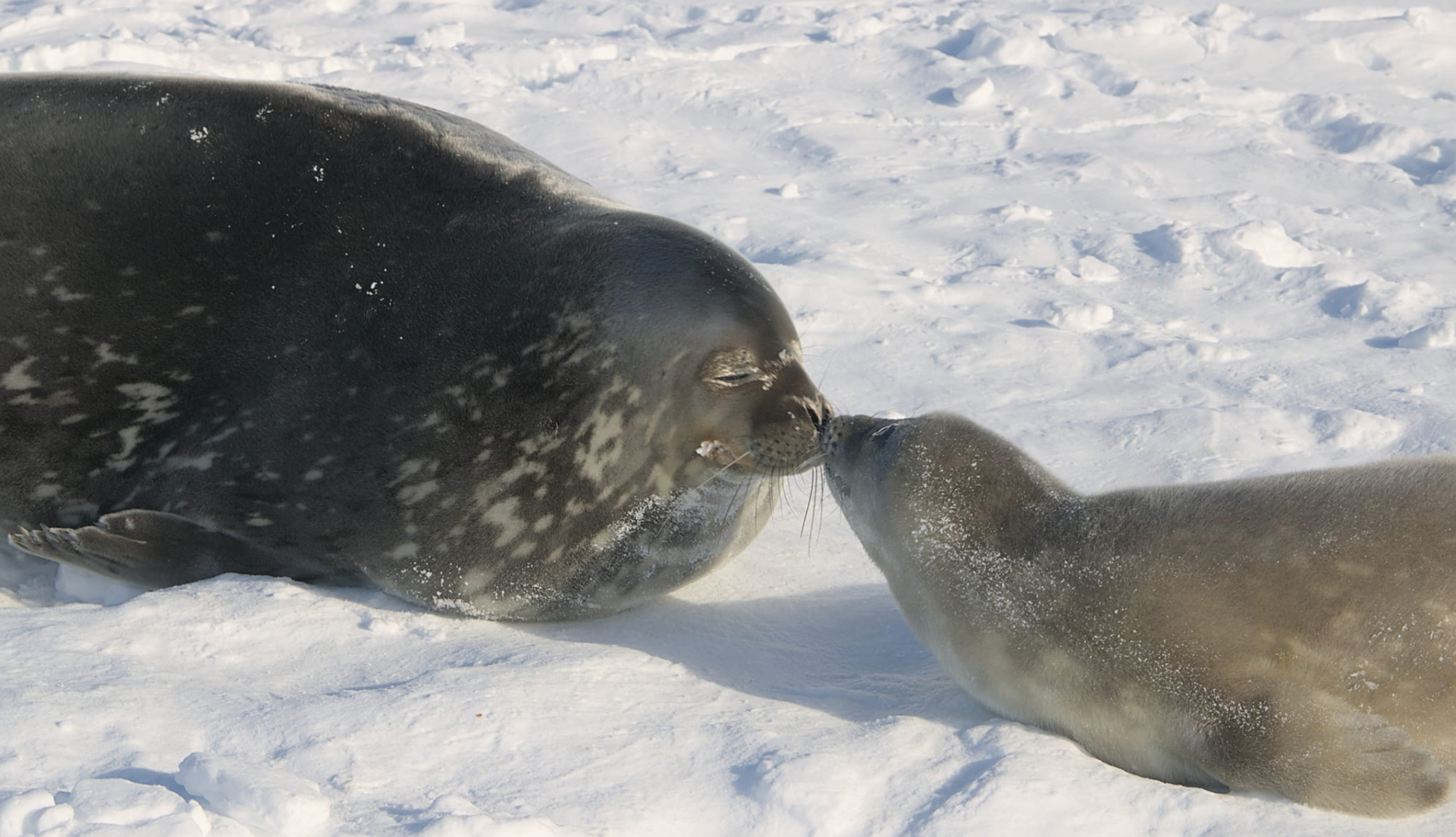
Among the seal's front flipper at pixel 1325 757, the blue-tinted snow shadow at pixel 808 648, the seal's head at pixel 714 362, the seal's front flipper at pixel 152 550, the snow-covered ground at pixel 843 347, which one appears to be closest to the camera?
the snow-covered ground at pixel 843 347

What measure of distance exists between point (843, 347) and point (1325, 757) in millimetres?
2781

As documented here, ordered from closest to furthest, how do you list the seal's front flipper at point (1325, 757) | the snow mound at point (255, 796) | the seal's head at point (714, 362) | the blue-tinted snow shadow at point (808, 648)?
1. the snow mound at point (255, 796)
2. the seal's front flipper at point (1325, 757)
3. the blue-tinted snow shadow at point (808, 648)
4. the seal's head at point (714, 362)

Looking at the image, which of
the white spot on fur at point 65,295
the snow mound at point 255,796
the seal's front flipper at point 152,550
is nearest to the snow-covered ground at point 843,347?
the snow mound at point 255,796

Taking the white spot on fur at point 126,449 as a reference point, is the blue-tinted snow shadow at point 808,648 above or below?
below

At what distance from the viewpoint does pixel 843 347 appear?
4.87 meters

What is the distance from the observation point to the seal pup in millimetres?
2312

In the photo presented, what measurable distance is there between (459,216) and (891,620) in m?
1.38

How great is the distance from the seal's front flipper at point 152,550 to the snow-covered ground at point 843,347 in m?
0.12

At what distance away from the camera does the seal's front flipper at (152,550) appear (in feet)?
9.91

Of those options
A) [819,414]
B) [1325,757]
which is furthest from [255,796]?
[819,414]

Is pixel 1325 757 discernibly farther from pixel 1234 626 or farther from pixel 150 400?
pixel 150 400

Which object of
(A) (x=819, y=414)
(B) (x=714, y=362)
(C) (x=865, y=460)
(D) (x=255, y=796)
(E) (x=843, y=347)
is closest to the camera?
(D) (x=255, y=796)

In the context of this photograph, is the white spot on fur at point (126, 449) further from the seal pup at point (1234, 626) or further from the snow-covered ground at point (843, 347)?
the seal pup at point (1234, 626)

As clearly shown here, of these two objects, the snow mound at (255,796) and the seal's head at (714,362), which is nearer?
the snow mound at (255,796)
